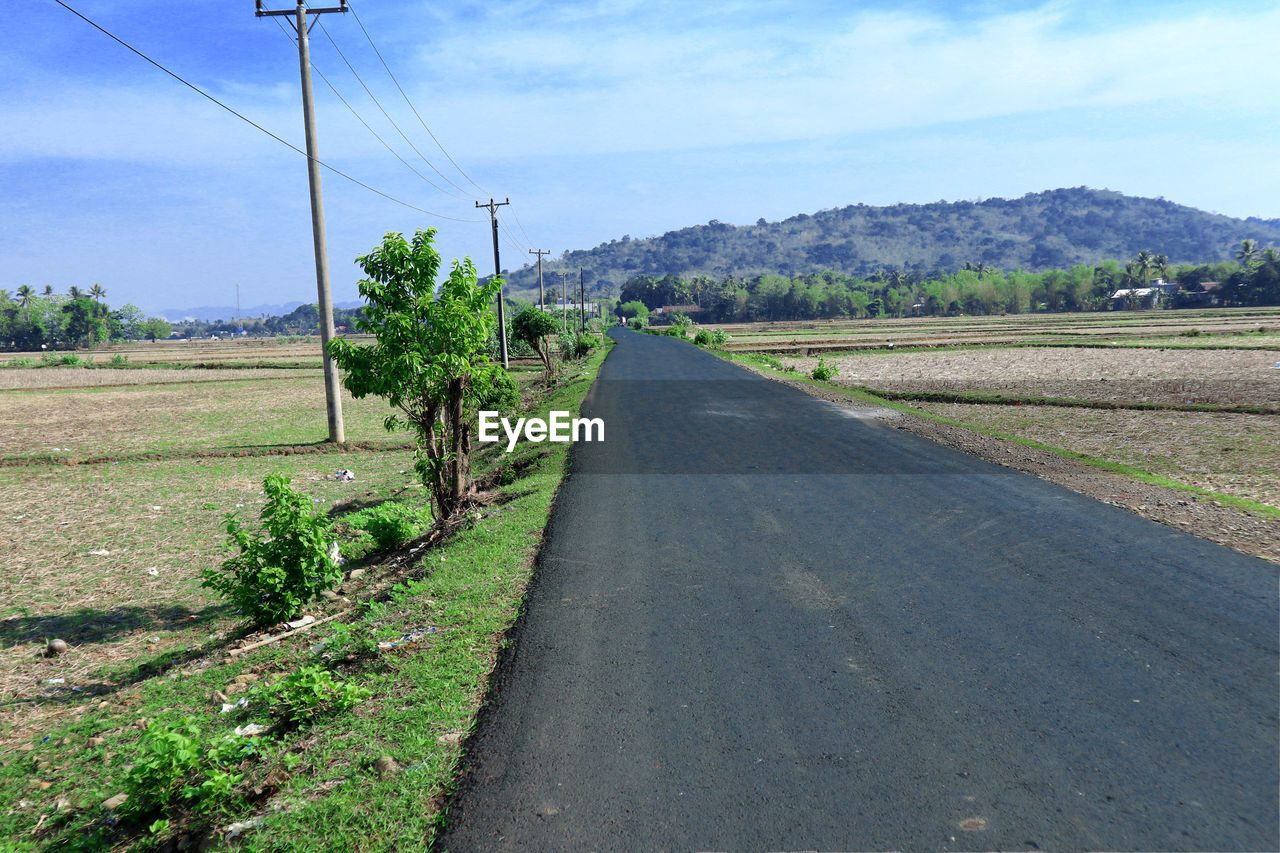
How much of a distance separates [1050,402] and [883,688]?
73.0ft

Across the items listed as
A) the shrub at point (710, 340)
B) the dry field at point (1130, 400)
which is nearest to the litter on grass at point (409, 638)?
the dry field at point (1130, 400)

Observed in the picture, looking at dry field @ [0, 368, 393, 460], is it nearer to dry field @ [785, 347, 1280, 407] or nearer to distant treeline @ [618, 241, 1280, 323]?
dry field @ [785, 347, 1280, 407]

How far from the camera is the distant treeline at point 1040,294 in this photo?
120 metres

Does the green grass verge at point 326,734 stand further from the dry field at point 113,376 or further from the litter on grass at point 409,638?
the dry field at point 113,376

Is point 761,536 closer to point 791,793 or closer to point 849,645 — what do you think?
point 849,645

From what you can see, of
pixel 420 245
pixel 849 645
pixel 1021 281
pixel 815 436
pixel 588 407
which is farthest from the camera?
pixel 1021 281

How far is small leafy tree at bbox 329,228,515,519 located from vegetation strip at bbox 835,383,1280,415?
19.8 m

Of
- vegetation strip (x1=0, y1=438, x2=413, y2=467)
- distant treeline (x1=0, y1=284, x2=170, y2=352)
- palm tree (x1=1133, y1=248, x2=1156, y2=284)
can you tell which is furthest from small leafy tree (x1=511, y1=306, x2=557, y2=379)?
palm tree (x1=1133, y1=248, x2=1156, y2=284)

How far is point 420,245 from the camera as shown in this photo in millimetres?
9898

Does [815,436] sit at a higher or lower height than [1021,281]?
lower

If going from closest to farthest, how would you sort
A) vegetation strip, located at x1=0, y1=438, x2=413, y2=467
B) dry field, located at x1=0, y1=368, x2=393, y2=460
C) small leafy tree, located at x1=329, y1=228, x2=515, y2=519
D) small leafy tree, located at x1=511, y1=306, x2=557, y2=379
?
1. small leafy tree, located at x1=329, y1=228, x2=515, y2=519
2. vegetation strip, located at x1=0, y1=438, x2=413, y2=467
3. dry field, located at x1=0, y1=368, x2=393, y2=460
4. small leafy tree, located at x1=511, y1=306, x2=557, y2=379

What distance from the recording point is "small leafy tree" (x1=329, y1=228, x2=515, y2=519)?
32.1ft

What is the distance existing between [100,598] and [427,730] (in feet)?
20.2

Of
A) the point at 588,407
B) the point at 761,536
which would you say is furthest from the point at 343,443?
the point at 761,536
